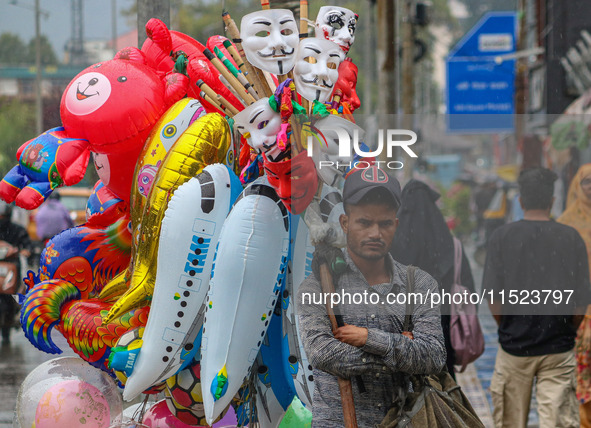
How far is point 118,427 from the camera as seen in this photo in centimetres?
423

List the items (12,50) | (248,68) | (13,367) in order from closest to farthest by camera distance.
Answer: (248,68)
(13,367)
(12,50)

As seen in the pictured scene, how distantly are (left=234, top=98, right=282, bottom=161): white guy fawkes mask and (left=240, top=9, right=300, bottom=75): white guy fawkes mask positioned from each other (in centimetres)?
15

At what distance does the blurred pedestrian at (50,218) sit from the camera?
12.1m

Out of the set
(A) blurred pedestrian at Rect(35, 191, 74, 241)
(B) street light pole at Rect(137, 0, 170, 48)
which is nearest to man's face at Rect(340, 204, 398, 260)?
(B) street light pole at Rect(137, 0, 170, 48)

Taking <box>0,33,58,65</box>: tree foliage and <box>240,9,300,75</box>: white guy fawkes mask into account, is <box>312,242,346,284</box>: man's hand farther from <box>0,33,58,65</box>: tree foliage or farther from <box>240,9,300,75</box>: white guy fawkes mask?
<box>0,33,58,65</box>: tree foliage

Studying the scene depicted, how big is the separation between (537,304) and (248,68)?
1.58 meters

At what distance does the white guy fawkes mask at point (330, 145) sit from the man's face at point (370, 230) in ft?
0.56

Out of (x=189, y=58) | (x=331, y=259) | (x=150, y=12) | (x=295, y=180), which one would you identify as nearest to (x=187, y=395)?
(x=331, y=259)

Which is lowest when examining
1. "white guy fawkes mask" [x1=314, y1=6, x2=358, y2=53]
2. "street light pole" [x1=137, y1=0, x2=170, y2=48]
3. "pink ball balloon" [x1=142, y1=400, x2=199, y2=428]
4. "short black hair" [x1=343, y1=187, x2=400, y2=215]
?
"pink ball balloon" [x1=142, y1=400, x2=199, y2=428]

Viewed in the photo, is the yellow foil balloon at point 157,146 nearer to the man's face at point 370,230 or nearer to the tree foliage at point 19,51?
the man's face at point 370,230

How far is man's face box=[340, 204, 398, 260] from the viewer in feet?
11.0

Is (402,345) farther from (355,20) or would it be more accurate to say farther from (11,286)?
(11,286)

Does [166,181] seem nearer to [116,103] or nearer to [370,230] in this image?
[116,103]

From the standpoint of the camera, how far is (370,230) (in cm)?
337
